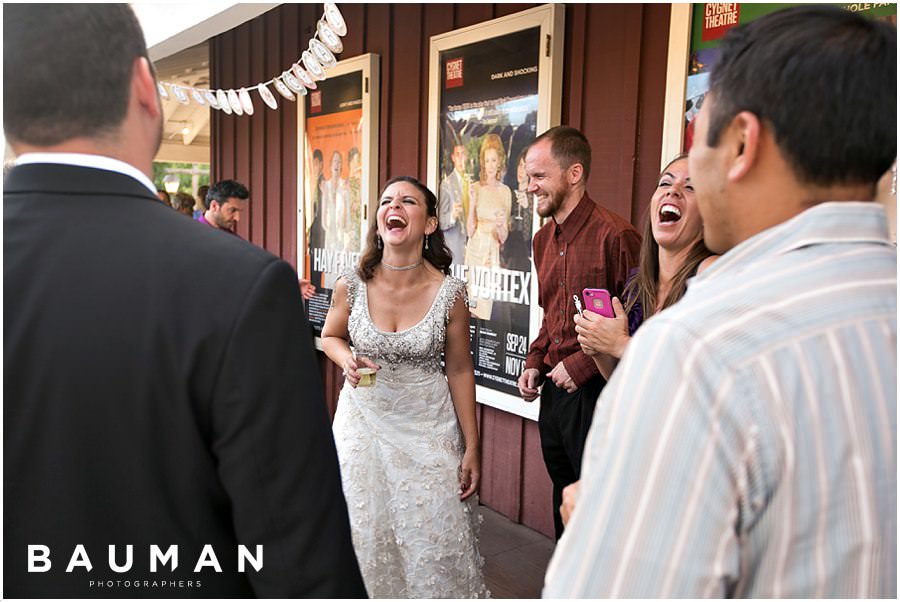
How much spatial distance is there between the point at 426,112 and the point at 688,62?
1.82 m

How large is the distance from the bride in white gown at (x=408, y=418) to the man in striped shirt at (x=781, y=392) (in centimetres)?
187

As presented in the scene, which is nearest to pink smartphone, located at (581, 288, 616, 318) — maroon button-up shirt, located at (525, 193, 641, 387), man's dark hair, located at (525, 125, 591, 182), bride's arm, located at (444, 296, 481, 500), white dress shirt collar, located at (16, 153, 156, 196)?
maroon button-up shirt, located at (525, 193, 641, 387)

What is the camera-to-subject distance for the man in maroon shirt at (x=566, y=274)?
2.66m

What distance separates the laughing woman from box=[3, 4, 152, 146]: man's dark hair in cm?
164

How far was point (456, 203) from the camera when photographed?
3973 millimetres

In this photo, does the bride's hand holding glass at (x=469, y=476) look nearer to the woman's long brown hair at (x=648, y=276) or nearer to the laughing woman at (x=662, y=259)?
the laughing woman at (x=662, y=259)

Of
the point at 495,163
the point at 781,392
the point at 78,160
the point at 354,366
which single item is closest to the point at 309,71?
the point at 495,163

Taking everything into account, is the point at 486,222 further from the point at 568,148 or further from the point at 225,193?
the point at 225,193

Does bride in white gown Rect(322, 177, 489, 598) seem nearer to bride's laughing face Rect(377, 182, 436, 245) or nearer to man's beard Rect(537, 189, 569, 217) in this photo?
bride's laughing face Rect(377, 182, 436, 245)

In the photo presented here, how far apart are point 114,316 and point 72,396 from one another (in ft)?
0.40

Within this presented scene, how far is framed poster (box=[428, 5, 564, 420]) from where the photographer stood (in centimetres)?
341

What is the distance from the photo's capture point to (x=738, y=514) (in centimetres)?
69

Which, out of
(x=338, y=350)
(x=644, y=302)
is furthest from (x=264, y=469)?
(x=338, y=350)

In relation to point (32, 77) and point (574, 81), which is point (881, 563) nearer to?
point (32, 77)
